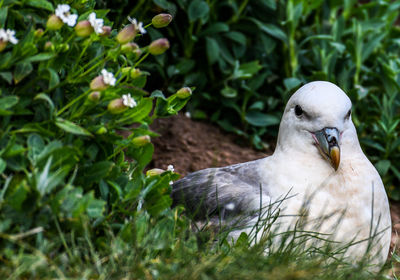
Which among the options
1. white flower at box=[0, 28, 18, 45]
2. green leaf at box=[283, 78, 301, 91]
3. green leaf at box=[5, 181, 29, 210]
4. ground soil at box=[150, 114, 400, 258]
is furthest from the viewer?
green leaf at box=[283, 78, 301, 91]

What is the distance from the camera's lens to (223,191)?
3.02 metres

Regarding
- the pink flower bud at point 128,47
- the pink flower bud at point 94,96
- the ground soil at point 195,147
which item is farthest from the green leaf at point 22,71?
the ground soil at point 195,147

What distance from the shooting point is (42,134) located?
2.10 metres

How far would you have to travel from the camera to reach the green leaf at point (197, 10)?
14.2 ft

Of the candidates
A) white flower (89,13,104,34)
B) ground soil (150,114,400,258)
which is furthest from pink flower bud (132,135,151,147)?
ground soil (150,114,400,258)

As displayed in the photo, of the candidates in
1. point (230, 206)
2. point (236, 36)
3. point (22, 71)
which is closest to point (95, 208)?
point (22, 71)

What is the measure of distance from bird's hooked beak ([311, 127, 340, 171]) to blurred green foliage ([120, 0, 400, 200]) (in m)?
1.53

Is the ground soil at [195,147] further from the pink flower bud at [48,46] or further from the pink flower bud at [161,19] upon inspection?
the pink flower bud at [48,46]

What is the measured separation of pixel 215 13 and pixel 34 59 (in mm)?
2769

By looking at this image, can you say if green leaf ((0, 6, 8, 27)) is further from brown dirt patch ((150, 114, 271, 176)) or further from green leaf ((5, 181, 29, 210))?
brown dirt patch ((150, 114, 271, 176))

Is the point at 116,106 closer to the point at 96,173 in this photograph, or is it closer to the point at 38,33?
the point at 96,173

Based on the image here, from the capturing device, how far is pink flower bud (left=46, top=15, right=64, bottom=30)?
2059mm

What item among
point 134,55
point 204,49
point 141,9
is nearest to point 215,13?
point 204,49

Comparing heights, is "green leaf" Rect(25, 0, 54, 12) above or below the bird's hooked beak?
above
